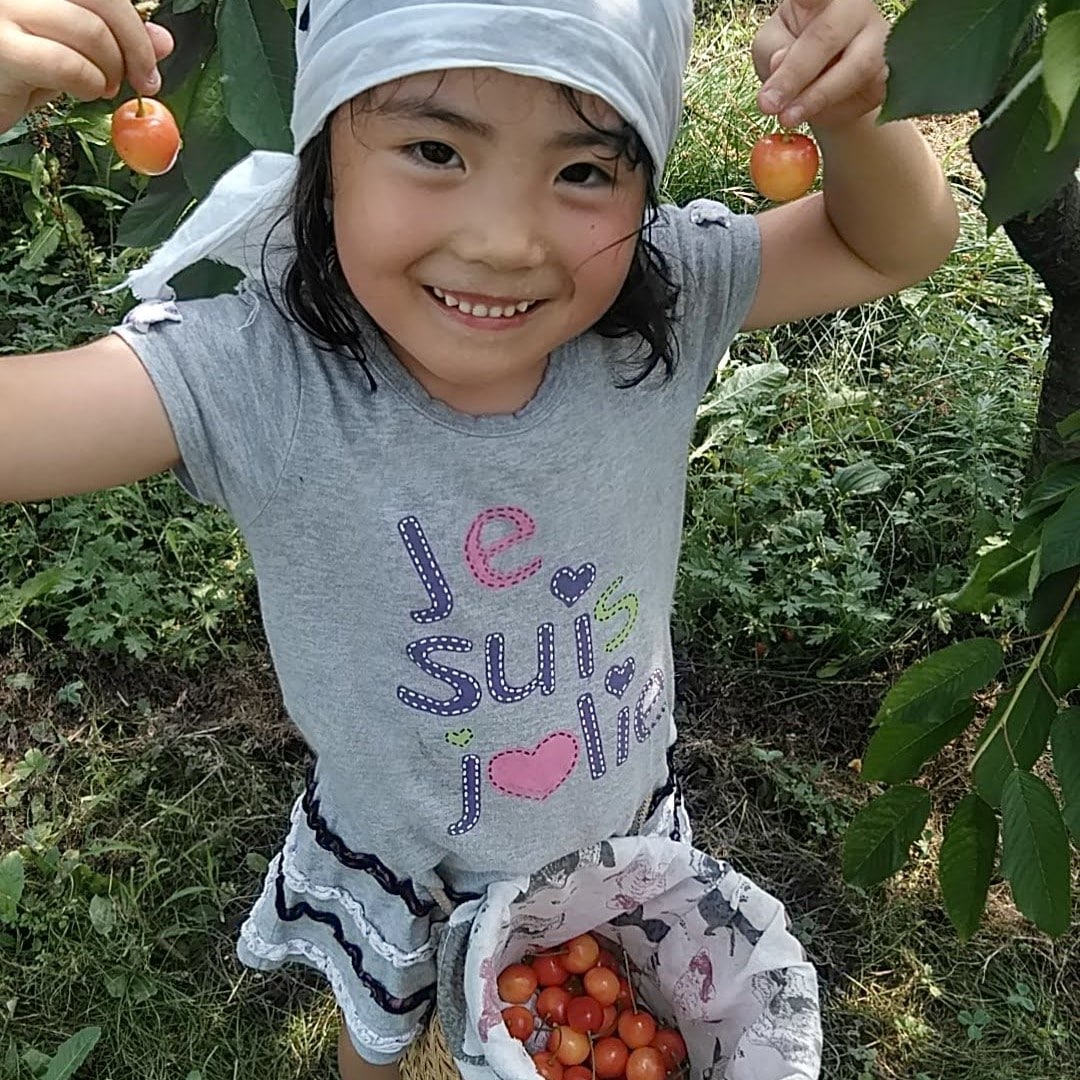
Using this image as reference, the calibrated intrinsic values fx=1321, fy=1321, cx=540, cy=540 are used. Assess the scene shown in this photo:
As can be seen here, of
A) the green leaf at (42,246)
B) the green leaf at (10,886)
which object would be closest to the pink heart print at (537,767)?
the green leaf at (10,886)

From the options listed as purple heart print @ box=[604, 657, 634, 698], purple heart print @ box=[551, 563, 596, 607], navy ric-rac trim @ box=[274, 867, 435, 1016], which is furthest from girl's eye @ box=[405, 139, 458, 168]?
navy ric-rac trim @ box=[274, 867, 435, 1016]

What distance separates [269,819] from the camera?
2.10 meters

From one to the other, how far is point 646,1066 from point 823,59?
49.0 inches

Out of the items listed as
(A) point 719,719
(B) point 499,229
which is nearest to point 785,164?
(B) point 499,229

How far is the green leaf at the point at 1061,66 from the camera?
588 millimetres

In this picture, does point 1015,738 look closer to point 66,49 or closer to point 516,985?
point 516,985

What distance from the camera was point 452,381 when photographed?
1.11 metres

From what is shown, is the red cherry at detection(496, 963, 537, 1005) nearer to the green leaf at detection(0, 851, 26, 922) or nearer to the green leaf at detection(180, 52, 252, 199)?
the green leaf at detection(0, 851, 26, 922)

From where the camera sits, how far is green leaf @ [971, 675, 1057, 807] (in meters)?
1.22

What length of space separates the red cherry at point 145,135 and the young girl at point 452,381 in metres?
0.07

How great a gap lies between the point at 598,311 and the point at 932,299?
181 centimetres

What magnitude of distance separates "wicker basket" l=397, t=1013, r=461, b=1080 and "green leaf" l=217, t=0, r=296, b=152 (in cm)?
97

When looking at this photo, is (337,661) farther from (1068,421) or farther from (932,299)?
(932,299)

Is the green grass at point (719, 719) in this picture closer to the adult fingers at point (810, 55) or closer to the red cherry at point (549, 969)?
the red cherry at point (549, 969)
